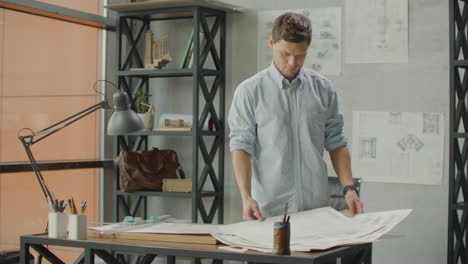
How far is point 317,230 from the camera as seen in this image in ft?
8.58

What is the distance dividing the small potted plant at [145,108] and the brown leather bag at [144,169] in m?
0.21

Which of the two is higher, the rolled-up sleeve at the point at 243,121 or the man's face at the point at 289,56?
the man's face at the point at 289,56

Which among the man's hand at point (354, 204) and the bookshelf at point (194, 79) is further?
the bookshelf at point (194, 79)

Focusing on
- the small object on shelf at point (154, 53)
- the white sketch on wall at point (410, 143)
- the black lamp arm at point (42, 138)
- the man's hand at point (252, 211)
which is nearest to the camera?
the man's hand at point (252, 211)

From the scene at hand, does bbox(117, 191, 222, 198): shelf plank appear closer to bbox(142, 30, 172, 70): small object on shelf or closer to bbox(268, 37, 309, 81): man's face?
bbox(142, 30, 172, 70): small object on shelf

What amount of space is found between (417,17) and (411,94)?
0.50 m

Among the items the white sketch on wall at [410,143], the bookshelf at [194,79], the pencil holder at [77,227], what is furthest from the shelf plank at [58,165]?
the white sketch on wall at [410,143]

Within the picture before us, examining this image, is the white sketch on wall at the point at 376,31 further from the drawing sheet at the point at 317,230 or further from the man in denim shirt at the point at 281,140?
the drawing sheet at the point at 317,230

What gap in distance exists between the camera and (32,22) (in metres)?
5.07

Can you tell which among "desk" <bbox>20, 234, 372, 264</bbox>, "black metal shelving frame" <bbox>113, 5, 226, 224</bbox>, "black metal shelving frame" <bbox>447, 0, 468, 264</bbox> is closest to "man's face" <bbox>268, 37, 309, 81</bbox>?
"desk" <bbox>20, 234, 372, 264</bbox>

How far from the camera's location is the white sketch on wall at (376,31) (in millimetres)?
4938

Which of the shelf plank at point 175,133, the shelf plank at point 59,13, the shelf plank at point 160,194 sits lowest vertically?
the shelf plank at point 160,194

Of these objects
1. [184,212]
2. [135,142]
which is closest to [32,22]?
[135,142]

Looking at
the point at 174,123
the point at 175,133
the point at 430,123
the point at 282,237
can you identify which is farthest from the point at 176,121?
the point at 282,237
